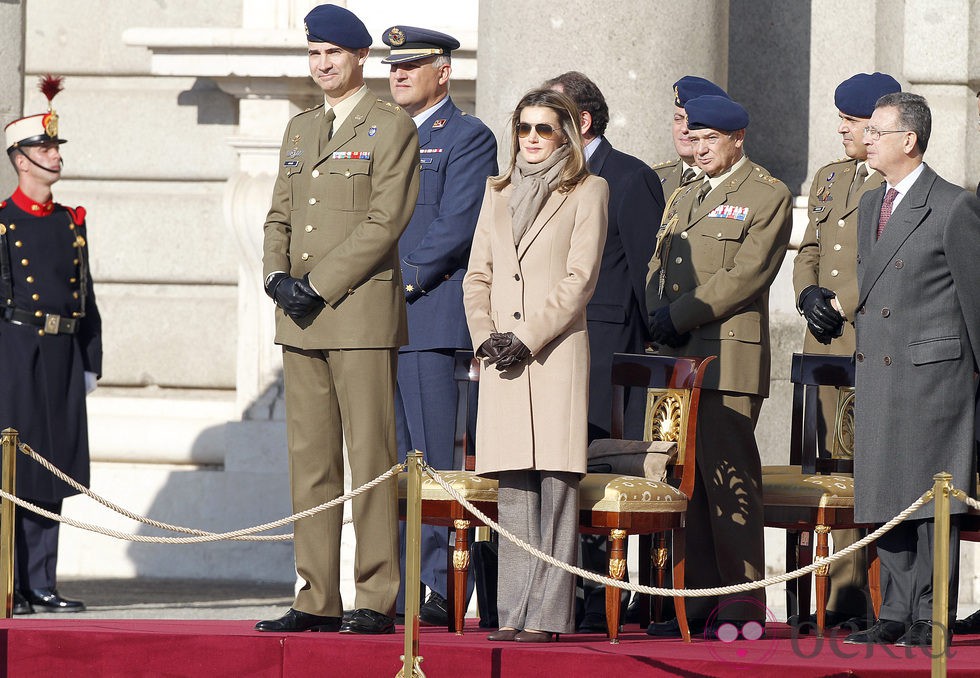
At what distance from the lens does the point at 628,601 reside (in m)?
6.83

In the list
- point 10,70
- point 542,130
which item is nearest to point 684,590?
point 542,130

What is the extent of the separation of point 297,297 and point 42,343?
8.66 ft

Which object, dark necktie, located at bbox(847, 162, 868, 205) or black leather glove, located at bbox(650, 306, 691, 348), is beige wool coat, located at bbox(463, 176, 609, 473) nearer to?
black leather glove, located at bbox(650, 306, 691, 348)

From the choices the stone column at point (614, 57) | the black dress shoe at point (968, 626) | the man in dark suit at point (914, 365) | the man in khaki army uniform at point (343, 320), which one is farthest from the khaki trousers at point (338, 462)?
the stone column at point (614, 57)

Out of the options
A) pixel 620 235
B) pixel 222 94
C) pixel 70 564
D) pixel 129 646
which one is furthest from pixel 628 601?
pixel 222 94

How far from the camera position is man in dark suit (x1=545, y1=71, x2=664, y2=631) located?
6676 mm

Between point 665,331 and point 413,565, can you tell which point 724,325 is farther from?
point 413,565

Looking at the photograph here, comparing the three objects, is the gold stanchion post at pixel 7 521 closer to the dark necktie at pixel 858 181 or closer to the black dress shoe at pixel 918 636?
the black dress shoe at pixel 918 636

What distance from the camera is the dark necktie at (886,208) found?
607 centimetres

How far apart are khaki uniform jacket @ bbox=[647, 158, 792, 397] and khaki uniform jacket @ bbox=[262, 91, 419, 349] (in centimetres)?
100

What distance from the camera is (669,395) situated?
249 inches

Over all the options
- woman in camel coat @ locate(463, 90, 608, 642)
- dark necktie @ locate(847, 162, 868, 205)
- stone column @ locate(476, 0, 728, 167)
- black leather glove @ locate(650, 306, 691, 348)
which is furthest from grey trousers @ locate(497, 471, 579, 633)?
stone column @ locate(476, 0, 728, 167)

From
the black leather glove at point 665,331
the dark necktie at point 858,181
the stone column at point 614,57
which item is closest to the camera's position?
the black leather glove at point 665,331

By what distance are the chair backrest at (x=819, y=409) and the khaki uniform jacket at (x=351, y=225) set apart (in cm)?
154
